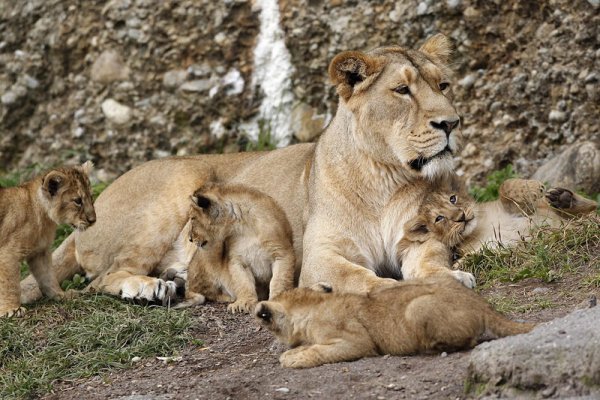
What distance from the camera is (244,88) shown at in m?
11.2

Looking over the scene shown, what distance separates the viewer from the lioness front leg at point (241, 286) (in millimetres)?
8109

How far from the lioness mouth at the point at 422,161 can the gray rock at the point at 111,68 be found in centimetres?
464

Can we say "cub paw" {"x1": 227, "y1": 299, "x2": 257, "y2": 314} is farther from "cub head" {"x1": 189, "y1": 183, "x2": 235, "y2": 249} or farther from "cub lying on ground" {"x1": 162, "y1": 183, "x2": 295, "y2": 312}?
"cub head" {"x1": 189, "y1": 183, "x2": 235, "y2": 249}

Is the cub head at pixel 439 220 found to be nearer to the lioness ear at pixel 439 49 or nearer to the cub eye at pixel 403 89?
the cub eye at pixel 403 89

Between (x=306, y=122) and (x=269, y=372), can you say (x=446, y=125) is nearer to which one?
(x=269, y=372)

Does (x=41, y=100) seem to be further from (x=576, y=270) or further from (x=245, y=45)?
(x=576, y=270)

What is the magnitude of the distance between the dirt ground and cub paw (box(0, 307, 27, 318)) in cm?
123

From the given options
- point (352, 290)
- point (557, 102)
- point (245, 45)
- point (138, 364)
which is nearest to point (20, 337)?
point (138, 364)

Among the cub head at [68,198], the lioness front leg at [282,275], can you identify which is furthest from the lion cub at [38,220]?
the lioness front leg at [282,275]

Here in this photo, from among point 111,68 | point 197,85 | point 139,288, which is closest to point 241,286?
point 139,288

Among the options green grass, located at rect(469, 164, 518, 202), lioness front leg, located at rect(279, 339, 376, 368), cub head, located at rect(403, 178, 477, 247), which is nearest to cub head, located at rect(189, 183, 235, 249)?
cub head, located at rect(403, 178, 477, 247)

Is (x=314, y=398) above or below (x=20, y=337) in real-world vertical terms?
above

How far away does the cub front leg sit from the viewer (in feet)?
28.5

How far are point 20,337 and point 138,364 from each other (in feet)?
3.30
